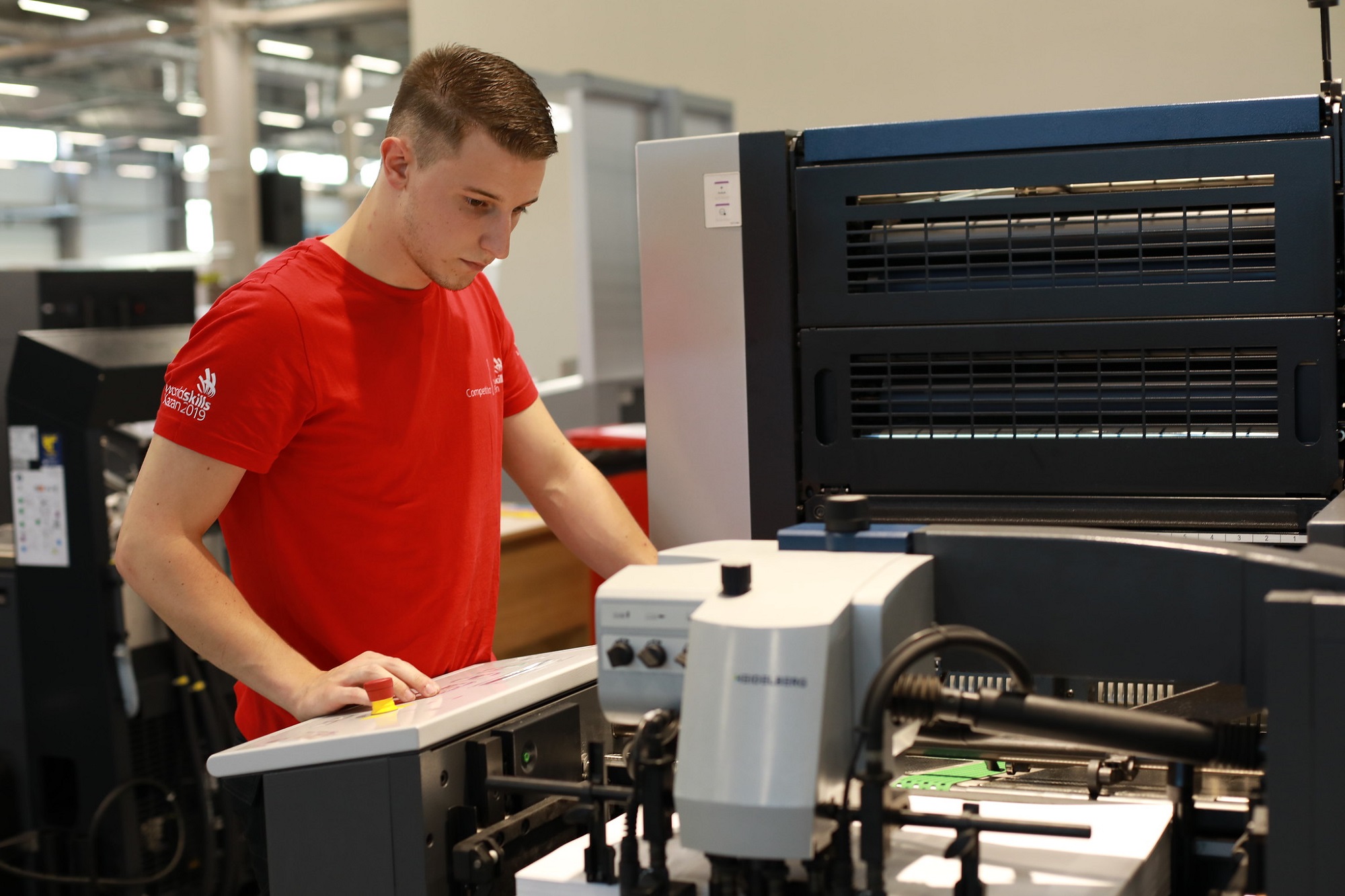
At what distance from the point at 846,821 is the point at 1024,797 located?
1.06 feet

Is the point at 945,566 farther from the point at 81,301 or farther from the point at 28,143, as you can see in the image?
the point at 28,143

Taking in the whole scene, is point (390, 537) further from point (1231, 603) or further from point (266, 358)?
point (1231, 603)

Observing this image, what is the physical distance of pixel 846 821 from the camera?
2.66ft

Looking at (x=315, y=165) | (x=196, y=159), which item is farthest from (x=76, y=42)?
(x=315, y=165)

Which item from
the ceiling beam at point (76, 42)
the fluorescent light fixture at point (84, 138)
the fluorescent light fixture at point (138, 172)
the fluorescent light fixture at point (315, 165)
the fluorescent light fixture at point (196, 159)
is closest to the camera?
the fluorescent light fixture at point (196, 159)

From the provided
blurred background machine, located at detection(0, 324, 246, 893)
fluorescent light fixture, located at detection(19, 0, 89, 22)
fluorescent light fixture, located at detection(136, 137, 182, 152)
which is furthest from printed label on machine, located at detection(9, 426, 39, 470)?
fluorescent light fixture, located at detection(136, 137, 182, 152)

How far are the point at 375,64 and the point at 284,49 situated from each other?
2.44 feet

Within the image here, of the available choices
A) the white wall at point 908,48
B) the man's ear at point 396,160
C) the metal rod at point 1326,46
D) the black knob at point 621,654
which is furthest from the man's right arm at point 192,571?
the white wall at point 908,48

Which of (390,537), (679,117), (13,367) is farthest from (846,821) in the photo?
(679,117)

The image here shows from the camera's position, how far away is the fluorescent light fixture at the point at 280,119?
39.2 feet

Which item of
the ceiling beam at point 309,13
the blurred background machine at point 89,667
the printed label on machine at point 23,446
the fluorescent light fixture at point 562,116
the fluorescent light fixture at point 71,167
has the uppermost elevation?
the fluorescent light fixture at point 71,167

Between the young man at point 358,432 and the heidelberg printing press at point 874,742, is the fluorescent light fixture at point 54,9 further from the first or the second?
the heidelberg printing press at point 874,742

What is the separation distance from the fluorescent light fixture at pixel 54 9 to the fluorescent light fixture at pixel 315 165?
300 centimetres

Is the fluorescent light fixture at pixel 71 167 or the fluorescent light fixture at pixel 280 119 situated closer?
the fluorescent light fixture at pixel 280 119
